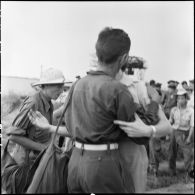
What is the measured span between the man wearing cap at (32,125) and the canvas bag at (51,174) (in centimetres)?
72

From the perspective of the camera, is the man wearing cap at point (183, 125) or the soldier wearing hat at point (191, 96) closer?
the man wearing cap at point (183, 125)

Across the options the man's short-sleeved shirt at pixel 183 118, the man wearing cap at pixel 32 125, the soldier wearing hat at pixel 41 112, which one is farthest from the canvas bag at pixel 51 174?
the man's short-sleeved shirt at pixel 183 118

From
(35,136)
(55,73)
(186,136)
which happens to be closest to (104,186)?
(35,136)

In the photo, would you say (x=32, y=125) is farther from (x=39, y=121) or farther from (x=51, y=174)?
(x=51, y=174)

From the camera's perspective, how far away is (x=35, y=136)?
3.49 m

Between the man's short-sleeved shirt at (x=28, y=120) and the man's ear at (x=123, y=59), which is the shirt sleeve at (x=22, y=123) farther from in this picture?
the man's ear at (x=123, y=59)

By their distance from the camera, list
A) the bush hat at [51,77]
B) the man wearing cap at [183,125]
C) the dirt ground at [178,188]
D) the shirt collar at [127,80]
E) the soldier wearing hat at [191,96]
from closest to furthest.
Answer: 1. the shirt collar at [127,80]
2. the bush hat at [51,77]
3. the dirt ground at [178,188]
4. the man wearing cap at [183,125]
5. the soldier wearing hat at [191,96]

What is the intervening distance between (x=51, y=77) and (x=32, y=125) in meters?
0.55

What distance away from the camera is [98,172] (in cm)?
239

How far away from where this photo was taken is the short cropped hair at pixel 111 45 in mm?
2479

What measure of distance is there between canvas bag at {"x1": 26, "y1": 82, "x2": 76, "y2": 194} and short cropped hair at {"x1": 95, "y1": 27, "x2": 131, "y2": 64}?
12.6 inches

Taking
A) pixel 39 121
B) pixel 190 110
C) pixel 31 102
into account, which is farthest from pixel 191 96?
pixel 39 121

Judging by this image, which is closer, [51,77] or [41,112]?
[41,112]

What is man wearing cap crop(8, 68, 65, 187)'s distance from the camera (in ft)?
11.1
